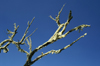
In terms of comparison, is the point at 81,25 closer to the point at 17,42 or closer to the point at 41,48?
the point at 41,48

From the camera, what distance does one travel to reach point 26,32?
22.0 ft

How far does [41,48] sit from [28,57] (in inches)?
39.5

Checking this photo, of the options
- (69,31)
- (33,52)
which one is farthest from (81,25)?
(33,52)

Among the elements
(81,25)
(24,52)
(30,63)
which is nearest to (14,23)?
(24,52)

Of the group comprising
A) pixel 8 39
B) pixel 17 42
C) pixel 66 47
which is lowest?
pixel 66 47

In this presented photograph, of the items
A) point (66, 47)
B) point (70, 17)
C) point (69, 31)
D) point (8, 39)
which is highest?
point (8, 39)

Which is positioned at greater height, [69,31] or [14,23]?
[14,23]

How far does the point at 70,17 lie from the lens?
6020 millimetres

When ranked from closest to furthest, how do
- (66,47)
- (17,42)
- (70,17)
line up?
(70,17), (66,47), (17,42)

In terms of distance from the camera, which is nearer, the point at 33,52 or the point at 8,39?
the point at 33,52

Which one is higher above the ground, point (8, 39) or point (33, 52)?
point (8, 39)

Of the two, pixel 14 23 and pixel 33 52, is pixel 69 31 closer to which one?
pixel 33 52

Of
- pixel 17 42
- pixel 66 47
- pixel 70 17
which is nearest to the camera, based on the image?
pixel 70 17

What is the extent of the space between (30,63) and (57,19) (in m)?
3.10
